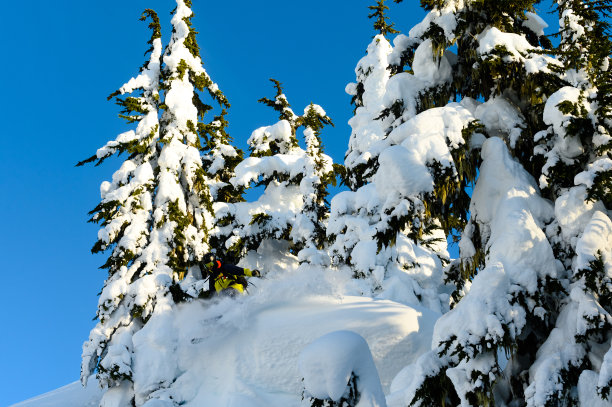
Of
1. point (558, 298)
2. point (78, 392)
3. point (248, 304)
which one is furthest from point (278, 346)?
point (78, 392)

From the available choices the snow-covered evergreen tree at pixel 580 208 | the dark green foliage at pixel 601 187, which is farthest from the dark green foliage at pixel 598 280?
the dark green foliage at pixel 601 187

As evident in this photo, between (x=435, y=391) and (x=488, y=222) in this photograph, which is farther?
(x=488, y=222)

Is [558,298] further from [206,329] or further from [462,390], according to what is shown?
[206,329]

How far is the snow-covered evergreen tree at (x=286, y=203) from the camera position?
20.3m

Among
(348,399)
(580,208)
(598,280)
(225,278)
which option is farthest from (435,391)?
(225,278)

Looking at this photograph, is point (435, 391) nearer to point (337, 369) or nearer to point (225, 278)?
point (337, 369)

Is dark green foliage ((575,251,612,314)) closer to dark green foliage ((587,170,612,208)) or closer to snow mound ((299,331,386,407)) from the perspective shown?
dark green foliage ((587,170,612,208))

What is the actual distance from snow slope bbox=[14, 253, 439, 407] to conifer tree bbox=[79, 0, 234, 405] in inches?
20.9

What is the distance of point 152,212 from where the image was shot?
17188 millimetres

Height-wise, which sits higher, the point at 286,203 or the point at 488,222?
the point at 286,203

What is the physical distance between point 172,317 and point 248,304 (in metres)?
2.26

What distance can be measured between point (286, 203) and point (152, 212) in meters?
7.33

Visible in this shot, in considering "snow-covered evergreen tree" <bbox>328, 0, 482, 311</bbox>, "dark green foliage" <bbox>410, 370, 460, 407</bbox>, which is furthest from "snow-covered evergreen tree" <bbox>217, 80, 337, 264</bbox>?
"dark green foliage" <bbox>410, 370, 460, 407</bbox>

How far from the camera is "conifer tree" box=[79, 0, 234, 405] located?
45.8 ft
